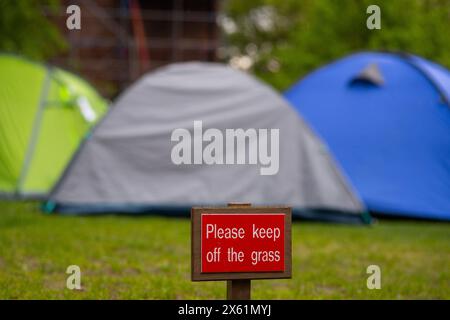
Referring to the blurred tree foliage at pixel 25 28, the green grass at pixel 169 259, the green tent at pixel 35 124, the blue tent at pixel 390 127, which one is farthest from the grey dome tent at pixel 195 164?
the blurred tree foliage at pixel 25 28

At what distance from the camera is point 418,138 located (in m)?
8.48

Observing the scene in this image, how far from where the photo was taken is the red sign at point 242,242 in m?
3.15

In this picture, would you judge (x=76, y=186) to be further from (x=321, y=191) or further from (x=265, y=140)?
(x=321, y=191)

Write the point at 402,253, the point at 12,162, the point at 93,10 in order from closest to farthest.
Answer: the point at 402,253 → the point at 12,162 → the point at 93,10

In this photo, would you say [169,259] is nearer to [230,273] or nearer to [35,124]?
[230,273]

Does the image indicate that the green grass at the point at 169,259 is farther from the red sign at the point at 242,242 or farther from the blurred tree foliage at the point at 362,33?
the blurred tree foliage at the point at 362,33

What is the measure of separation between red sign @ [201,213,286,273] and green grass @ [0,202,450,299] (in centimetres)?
122

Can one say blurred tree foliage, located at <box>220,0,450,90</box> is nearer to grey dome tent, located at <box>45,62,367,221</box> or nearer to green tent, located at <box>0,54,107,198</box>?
green tent, located at <box>0,54,107,198</box>

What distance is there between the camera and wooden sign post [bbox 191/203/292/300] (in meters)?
3.15

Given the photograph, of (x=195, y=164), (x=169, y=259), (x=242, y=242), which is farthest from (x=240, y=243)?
(x=195, y=164)

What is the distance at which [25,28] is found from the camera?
1200cm

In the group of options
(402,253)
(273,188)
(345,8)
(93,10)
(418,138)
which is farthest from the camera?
(93,10)
